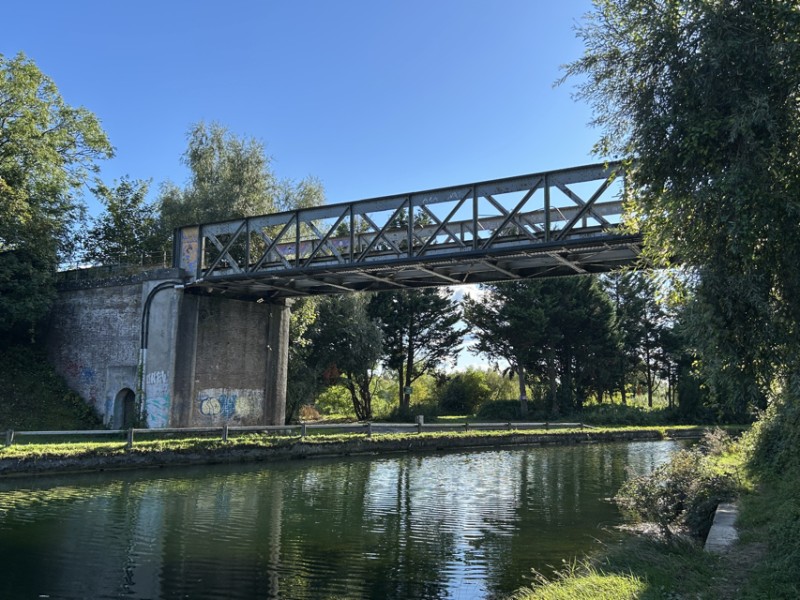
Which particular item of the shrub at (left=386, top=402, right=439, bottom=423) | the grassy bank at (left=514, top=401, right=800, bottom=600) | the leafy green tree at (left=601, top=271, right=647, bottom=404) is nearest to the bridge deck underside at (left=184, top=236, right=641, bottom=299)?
the grassy bank at (left=514, top=401, right=800, bottom=600)

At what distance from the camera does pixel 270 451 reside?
24.6m

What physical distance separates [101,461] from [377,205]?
478 inches

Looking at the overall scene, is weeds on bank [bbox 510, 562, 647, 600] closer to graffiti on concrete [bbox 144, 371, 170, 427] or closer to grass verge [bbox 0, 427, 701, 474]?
grass verge [bbox 0, 427, 701, 474]

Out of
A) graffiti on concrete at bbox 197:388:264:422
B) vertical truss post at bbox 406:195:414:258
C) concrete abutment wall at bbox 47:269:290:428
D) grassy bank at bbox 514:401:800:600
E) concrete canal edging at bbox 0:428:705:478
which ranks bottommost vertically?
concrete canal edging at bbox 0:428:705:478

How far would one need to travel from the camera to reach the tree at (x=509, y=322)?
50062 mm

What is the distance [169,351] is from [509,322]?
29769mm

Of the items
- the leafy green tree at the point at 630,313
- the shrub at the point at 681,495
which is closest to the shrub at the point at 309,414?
the leafy green tree at the point at 630,313

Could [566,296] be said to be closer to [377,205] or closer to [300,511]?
[377,205]

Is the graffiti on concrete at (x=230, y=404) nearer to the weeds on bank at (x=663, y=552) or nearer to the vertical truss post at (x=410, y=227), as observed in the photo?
the vertical truss post at (x=410, y=227)

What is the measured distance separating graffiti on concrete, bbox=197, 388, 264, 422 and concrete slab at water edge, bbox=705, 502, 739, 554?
21077 millimetres

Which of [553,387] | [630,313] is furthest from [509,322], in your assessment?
[630,313]

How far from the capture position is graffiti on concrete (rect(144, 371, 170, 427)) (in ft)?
86.0

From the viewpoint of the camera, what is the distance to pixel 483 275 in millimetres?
24406

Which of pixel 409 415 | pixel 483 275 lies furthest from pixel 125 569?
pixel 409 415
